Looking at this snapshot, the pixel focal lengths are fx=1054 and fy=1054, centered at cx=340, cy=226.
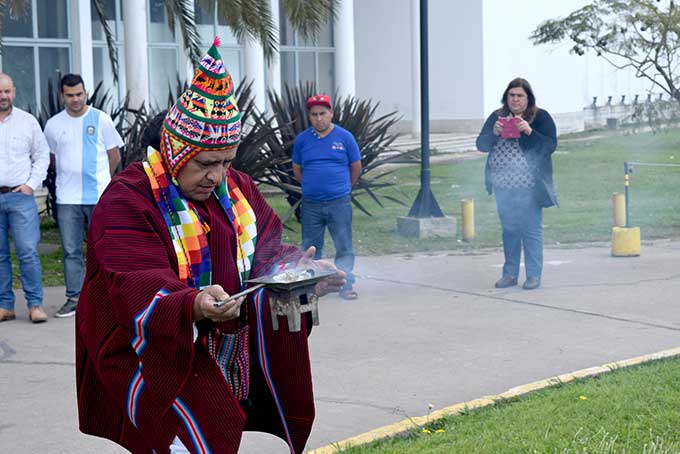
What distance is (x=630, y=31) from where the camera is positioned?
27641 mm

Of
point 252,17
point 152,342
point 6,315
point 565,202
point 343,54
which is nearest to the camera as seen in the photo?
point 152,342

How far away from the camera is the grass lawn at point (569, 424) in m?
4.50

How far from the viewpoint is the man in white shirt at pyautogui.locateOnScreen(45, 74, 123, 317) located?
7.82 meters

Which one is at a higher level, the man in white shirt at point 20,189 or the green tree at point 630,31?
the green tree at point 630,31

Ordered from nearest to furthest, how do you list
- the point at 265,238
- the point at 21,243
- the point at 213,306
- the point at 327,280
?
the point at 213,306 < the point at 327,280 < the point at 265,238 < the point at 21,243

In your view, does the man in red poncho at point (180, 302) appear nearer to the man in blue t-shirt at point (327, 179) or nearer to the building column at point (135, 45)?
the man in blue t-shirt at point (327, 179)

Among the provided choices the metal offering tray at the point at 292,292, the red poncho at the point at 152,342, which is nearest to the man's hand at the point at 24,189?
the red poncho at the point at 152,342

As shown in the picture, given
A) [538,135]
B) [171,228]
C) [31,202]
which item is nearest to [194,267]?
[171,228]

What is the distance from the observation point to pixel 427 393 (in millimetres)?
5770

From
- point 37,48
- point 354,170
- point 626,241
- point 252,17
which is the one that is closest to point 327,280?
point 354,170

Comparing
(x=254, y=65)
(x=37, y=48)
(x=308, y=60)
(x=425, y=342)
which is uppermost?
(x=308, y=60)

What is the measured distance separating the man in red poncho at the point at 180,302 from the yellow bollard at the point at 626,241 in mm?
7480

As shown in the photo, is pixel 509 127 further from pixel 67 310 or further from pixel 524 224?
pixel 67 310

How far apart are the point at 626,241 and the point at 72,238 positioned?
5473 millimetres
